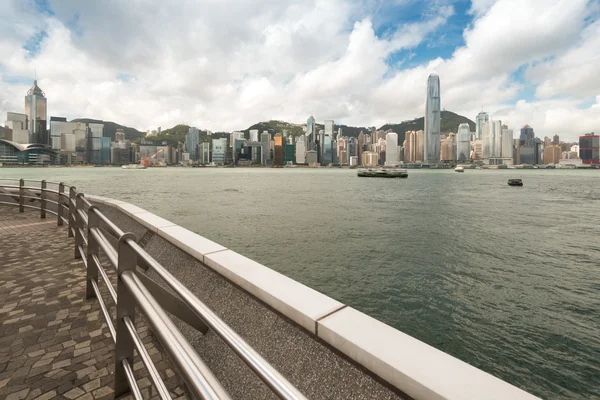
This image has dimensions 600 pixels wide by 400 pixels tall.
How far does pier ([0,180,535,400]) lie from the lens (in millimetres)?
1477

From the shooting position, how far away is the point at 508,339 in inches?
283

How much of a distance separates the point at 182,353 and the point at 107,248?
6.55 ft

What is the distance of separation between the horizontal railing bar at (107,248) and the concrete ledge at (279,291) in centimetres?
88

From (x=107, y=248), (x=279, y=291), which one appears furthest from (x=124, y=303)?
(x=279, y=291)

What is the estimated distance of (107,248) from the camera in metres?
2.85

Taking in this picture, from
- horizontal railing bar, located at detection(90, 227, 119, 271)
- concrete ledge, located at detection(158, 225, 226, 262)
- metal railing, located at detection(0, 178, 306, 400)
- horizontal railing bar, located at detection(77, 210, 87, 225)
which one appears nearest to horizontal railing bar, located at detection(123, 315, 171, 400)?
metal railing, located at detection(0, 178, 306, 400)

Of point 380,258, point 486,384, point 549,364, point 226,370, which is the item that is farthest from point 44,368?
point 380,258

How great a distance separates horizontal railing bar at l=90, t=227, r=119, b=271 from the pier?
0.8 inches

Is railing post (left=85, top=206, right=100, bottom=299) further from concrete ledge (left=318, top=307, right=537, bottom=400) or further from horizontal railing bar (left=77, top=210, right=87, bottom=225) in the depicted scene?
concrete ledge (left=318, top=307, right=537, bottom=400)

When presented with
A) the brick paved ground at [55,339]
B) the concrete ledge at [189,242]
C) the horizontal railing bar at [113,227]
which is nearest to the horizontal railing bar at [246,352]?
the horizontal railing bar at [113,227]

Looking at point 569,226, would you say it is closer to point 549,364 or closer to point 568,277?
point 568,277

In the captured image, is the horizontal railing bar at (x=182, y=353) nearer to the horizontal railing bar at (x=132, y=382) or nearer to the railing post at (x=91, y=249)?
the horizontal railing bar at (x=132, y=382)

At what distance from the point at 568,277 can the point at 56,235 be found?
16201 millimetres

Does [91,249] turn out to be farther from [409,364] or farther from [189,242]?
[409,364]
